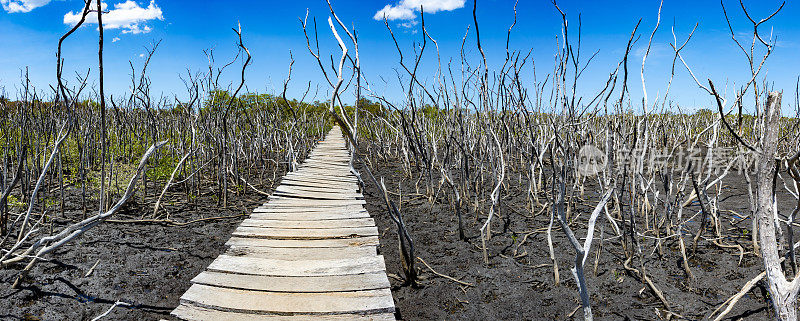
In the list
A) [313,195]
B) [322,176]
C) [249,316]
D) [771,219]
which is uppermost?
[771,219]

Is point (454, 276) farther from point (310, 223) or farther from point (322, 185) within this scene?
point (322, 185)

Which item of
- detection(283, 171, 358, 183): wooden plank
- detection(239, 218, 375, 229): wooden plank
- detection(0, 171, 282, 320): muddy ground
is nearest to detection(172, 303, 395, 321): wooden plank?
detection(0, 171, 282, 320): muddy ground

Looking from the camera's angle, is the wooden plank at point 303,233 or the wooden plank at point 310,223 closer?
the wooden plank at point 303,233

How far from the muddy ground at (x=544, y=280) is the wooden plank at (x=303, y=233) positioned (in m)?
0.24

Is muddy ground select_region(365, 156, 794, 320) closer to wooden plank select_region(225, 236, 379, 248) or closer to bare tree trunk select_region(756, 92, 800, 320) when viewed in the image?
wooden plank select_region(225, 236, 379, 248)

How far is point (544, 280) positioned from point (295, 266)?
5.02 feet

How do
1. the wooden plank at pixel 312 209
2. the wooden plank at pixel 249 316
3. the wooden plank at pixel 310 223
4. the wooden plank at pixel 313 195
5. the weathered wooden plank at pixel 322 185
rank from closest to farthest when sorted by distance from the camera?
1. the wooden plank at pixel 249 316
2. the wooden plank at pixel 310 223
3. the wooden plank at pixel 312 209
4. the wooden plank at pixel 313 195
5. the weathered wooden plank at pixel 322 185

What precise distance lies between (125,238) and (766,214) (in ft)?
12.2

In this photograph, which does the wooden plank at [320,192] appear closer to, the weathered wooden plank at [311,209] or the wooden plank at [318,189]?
the wooden plank at [318,189]

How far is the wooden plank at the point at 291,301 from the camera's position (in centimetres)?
208

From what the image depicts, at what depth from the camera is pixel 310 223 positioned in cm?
363

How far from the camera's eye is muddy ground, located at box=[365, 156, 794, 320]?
221 centimetres

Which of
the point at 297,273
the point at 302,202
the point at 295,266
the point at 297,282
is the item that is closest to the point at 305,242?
the point at 295,266

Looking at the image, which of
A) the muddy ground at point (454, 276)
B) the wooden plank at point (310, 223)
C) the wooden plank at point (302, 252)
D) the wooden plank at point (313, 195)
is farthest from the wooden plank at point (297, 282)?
the wooden plank at point (313, 195)
